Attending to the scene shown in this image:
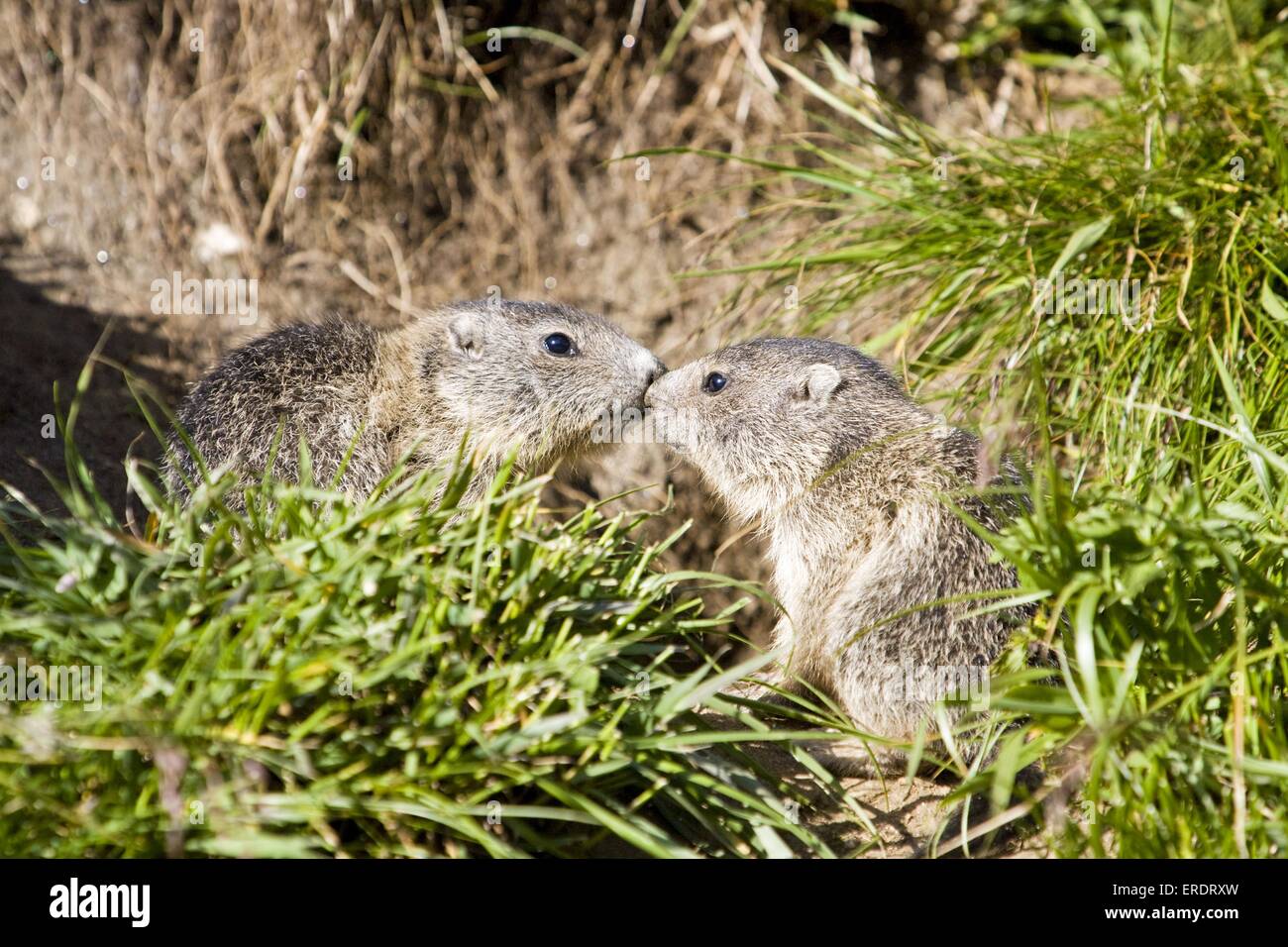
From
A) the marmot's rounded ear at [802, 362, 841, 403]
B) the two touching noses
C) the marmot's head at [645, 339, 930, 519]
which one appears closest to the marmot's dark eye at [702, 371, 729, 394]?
the marmot's head at [645, 339, 930, 519]

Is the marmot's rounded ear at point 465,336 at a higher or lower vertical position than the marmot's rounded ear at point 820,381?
higher

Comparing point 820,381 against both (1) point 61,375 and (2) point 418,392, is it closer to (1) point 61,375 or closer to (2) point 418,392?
(2) point 418,392

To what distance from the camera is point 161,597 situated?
4027 millimetres

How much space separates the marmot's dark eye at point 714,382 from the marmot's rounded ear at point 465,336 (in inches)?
54.7

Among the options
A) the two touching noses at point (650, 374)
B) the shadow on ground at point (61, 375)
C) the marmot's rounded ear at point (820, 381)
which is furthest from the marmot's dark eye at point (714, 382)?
the shadow on ground at point (61, 375)

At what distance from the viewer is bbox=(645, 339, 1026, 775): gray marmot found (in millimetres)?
5371

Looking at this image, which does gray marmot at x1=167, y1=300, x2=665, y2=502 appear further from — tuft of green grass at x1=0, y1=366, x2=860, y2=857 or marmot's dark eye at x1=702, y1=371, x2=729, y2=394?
tuft of green grass at x1=0, y1=366, x2=860, y2=857

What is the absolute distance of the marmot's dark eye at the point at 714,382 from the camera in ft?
22.5

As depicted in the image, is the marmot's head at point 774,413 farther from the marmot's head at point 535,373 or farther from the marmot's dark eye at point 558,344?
the marmot's dark eye at point 558,344

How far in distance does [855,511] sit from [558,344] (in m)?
2.16

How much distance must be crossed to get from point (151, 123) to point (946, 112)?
6.45 metres

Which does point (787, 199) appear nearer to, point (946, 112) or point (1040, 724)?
point (946, 112)

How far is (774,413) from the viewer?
21.8 feet
